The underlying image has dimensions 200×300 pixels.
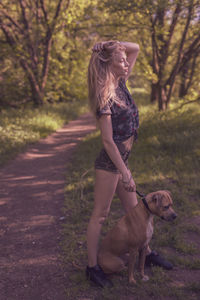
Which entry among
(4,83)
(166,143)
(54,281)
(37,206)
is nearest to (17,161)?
(37,206)

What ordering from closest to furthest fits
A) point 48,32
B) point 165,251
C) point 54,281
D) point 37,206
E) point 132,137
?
1. point 132,137
2. point 54,281
3. point 165,251
4. point 37,206
5. point 48,32

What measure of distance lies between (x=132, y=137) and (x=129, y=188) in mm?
542

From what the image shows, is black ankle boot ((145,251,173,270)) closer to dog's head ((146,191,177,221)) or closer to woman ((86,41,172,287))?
woman ((86,41,172,287))

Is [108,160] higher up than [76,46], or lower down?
lower down

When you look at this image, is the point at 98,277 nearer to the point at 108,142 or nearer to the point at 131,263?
the point at 131,263

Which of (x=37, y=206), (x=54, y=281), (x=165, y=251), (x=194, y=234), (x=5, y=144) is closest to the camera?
(x=54, y=281)

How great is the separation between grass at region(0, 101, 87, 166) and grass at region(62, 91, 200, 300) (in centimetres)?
189

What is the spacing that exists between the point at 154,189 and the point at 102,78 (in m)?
3.21

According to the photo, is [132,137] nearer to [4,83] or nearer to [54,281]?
[54,281]

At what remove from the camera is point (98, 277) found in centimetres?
283

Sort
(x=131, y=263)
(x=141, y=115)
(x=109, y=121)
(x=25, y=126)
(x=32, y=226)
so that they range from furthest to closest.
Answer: (x=141, y=115)
(x=25, y=126)
(x=32, y=226)
(x=131, y=263)
(x=109, y=121)

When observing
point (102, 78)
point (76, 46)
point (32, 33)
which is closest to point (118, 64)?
point (102, 78)

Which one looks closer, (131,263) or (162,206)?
(162,206)

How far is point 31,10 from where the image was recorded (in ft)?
44.4
